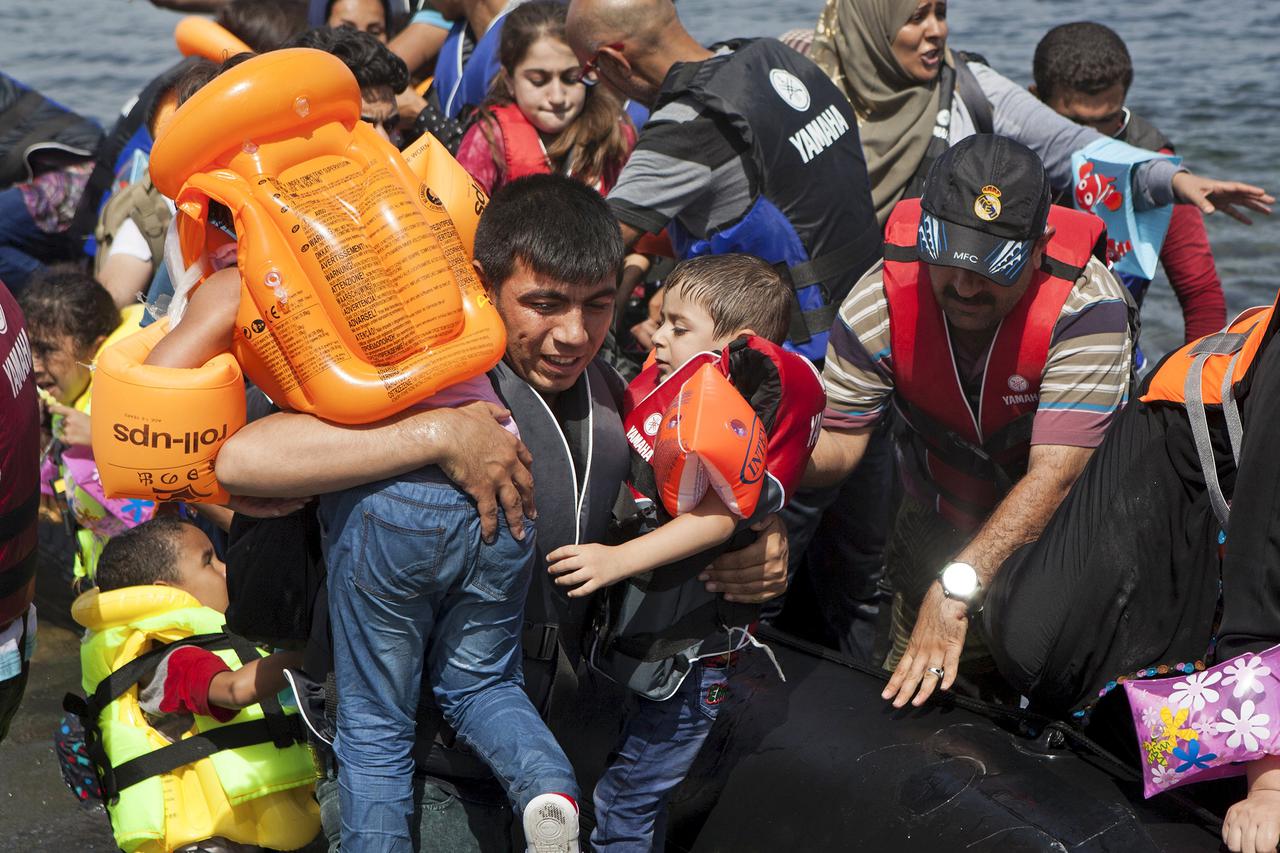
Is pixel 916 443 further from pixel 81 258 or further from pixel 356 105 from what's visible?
pixel 81 258

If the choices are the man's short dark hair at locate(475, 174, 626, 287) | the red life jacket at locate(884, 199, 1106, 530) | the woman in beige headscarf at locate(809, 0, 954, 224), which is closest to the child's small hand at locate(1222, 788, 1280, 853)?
the red life jacket at locate(884, 199, 1106, 530)

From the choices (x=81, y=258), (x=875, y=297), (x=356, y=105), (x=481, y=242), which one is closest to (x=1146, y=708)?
(x=875, y=297)

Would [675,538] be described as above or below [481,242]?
below

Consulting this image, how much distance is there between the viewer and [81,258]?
6.80 m

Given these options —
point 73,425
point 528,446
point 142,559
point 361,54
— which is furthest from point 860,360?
point 73,425

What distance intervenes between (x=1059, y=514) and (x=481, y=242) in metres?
1.40

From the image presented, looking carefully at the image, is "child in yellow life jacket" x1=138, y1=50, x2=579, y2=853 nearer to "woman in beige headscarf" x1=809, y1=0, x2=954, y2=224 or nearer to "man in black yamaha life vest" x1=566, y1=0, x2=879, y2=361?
"man in black yamaha life vest" x1=566, y1=0, x2=879, y2=361

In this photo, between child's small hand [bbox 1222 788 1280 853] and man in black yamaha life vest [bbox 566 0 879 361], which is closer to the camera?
child's small hand [bbox 1222 788 1280 853]

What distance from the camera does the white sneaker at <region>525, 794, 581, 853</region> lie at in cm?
253

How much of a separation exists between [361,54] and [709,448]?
2114 mm

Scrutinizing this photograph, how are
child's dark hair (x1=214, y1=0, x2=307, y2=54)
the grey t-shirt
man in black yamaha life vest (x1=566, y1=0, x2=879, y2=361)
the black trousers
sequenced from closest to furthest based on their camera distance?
the black trousers → man in black yamaha life vest (x1=566, y1=0, x2=879, y2=361) → the grey t-shirt → child's dark hair (x1=214, y1=0, x2=307, y2=54)

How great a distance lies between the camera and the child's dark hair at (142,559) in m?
4.02

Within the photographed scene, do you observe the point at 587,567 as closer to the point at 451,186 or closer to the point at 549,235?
the point at 549,235

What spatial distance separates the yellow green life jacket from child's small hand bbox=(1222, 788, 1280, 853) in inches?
86.1
